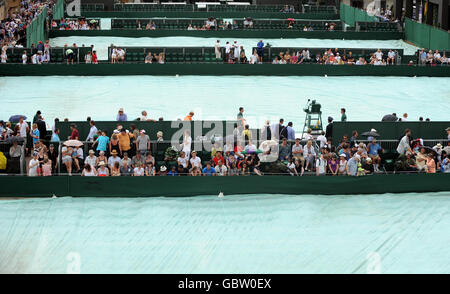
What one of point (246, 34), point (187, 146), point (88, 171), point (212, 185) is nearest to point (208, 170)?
point (212, 185)

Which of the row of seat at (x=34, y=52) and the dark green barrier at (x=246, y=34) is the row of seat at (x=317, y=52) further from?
the dark green barrier at (x=246, y=34)

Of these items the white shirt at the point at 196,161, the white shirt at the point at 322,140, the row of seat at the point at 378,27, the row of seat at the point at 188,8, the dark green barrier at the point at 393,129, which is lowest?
the white shirt at the point at 196,161

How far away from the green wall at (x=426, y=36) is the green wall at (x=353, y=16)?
523cm

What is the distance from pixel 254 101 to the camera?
1325 inches

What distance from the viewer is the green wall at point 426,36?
44.3 meters

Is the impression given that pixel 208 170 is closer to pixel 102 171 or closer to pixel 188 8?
pixel 102 171

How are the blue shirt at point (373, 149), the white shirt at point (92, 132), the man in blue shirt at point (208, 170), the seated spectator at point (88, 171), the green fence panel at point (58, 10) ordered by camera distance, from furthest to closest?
the green fence panel at point (58, 10) < the white shirt at point (92, 132) < the blue shirt at point (373, 149) < the man in blue shirt at point (208, 170) < the seated spectator at point (88, 171)

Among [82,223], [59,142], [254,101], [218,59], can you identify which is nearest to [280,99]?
[254,101]

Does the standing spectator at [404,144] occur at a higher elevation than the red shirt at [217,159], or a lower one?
higher

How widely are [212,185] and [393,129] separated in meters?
7.22

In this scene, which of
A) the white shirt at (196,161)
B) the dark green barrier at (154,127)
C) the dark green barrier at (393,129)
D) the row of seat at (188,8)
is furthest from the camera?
the row of seat at (188,8)

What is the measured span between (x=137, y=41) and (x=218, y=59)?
406 inches

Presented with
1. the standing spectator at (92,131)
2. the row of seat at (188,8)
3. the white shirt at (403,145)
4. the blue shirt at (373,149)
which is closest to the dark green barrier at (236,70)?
the standing spectator at (92,131)

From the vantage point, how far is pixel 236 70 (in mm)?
38969
